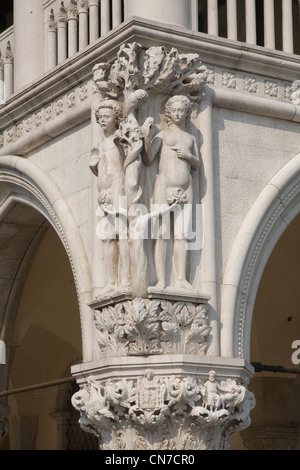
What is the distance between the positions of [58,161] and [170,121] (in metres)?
1.62

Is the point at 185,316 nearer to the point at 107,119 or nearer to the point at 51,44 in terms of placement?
the point at 107,119

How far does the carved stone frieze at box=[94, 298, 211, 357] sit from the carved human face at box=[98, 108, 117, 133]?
158 cm

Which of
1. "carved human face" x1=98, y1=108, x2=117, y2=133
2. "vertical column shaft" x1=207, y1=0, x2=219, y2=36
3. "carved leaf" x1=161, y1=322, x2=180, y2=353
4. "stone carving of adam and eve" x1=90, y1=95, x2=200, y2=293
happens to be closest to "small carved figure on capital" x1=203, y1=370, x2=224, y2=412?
"carved leaf" x1=161, y1=322, x2=180, y2=353

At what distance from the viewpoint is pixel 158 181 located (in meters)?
10.5

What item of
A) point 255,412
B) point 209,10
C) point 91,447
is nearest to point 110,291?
point 209,10

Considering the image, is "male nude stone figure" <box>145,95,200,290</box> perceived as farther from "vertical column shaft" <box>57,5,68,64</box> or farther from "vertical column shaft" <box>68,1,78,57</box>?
"vertical column shaft" <box>57,5,68,64</box>

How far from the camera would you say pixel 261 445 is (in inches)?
613

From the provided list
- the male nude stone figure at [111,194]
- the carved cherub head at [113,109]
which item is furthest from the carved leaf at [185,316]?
the carved cherub head at [113,109]

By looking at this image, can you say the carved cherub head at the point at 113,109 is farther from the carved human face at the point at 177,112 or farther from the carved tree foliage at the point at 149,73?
the carved human face at the point at 177,112

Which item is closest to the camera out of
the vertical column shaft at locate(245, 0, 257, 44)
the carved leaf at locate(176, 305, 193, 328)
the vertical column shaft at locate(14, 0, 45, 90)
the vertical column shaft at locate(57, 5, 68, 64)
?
the carved leaf at locate(176, 305, 193, 328)

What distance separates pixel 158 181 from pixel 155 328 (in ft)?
4.23

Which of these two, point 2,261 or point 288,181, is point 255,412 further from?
point 288,181

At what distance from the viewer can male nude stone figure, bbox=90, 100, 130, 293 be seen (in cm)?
1043

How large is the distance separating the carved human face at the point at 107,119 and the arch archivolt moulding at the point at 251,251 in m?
Answer: 1.50
